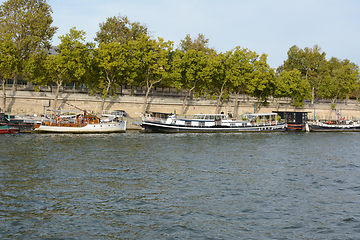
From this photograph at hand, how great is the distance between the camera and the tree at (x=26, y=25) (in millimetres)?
69000

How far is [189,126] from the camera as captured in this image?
63625 millimetres

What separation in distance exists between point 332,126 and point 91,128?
4813cm

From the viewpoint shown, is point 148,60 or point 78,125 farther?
point 148,60

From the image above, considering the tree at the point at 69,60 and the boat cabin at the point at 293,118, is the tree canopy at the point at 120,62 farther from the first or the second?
the boat cabin at the point at 293,118

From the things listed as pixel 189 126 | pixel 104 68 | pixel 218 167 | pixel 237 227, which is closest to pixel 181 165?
pixel 218 167

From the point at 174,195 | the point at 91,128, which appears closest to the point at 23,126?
the point at 91,128

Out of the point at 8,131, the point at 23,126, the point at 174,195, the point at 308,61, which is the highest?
the point at 308,61

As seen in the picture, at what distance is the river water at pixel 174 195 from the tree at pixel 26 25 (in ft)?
126

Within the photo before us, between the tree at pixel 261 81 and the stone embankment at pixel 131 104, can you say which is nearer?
the stone embankment at pixel 131 104

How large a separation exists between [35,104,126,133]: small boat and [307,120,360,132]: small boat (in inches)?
1555

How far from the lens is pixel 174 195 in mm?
21094

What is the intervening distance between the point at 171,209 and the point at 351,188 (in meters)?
12.3

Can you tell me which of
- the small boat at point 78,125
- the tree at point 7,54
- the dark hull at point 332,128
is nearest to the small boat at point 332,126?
the dark hull at point 332,128

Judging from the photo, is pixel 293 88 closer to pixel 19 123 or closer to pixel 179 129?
pixel 179 129
